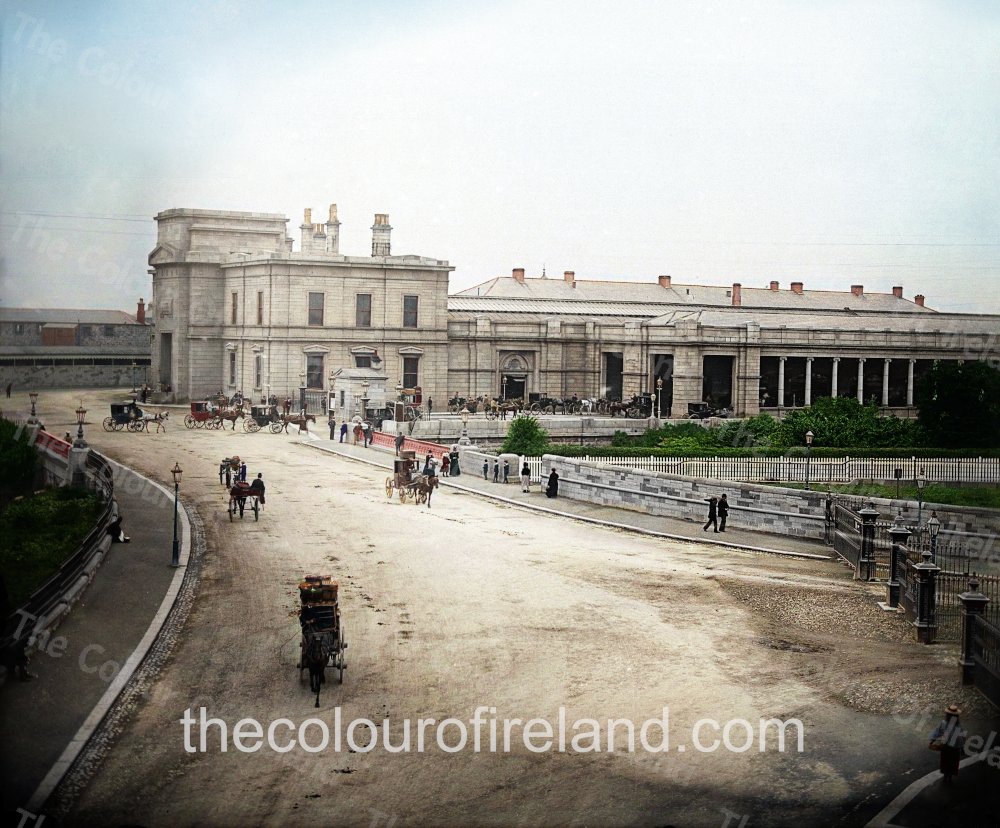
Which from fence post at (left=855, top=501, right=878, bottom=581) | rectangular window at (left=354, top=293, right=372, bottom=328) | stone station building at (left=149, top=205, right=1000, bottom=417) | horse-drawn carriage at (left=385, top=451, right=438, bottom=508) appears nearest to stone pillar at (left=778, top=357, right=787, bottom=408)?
stone station building at (left=149, top=205, right=1000, bottom=417)

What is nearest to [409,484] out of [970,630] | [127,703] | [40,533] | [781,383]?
[40,533]

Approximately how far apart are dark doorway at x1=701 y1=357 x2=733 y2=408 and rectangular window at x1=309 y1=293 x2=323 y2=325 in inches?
722

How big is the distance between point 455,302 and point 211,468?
28.9 m

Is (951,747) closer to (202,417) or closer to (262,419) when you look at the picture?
(202,417)

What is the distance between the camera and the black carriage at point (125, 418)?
22.7 m

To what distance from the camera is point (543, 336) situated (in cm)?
5184

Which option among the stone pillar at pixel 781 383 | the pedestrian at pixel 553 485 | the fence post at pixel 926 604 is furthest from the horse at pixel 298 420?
the stone pillar at pixel 781 383

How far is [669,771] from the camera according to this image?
43.1ft

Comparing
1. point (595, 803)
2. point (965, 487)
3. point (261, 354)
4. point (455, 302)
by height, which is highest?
point (455, 302)

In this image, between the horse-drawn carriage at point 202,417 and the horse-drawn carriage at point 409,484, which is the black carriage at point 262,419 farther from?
the horse-drawn carriage at point 409,484

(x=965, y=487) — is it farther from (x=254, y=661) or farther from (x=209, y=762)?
(x=209, y=762)

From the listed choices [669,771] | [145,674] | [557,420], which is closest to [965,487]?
[557,420]

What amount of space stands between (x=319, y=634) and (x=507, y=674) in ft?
8.57

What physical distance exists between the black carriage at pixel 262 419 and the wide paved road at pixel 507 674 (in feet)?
9.96
